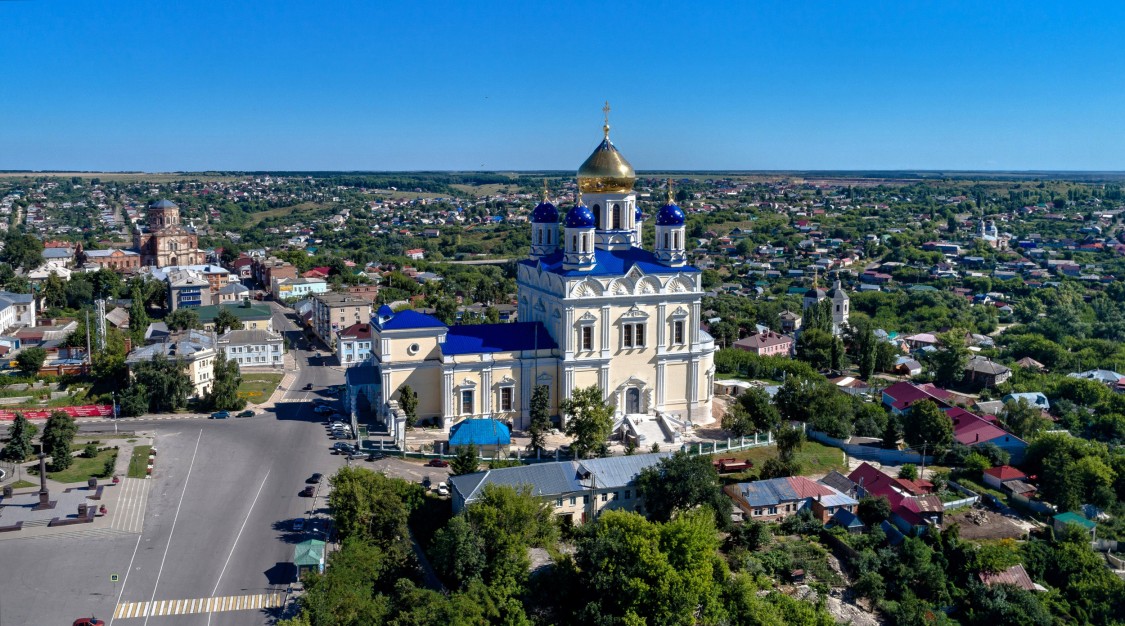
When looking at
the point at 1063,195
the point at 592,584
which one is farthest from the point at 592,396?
the point at 1063,195

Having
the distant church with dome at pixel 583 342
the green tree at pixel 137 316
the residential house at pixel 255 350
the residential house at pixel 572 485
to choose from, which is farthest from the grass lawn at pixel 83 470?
the green tree at pixel 137 316

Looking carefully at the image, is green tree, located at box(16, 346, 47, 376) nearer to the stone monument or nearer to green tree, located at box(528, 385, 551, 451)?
the stone monument

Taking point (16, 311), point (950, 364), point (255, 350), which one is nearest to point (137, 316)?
point (16, 311)

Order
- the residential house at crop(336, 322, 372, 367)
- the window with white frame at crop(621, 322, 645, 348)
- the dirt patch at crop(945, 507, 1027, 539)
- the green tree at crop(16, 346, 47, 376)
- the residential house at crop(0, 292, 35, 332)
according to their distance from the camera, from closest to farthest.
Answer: the dirt patch at crop(945, 507, 1027, 539) → the window with white frame at crop(621, 322, 645, 348) → the green tree at crop(16, 346, 47, 376) → the residential house at crop(336, 322, 372, 367) → the residential house at crop(0, 292, 35, 332)

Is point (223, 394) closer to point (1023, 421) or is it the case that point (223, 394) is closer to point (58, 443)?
point (58, 443)

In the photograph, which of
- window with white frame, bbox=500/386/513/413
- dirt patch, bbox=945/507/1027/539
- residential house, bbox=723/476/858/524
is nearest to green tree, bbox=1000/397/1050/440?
dirt patch, bbox=945/507/1027/539
